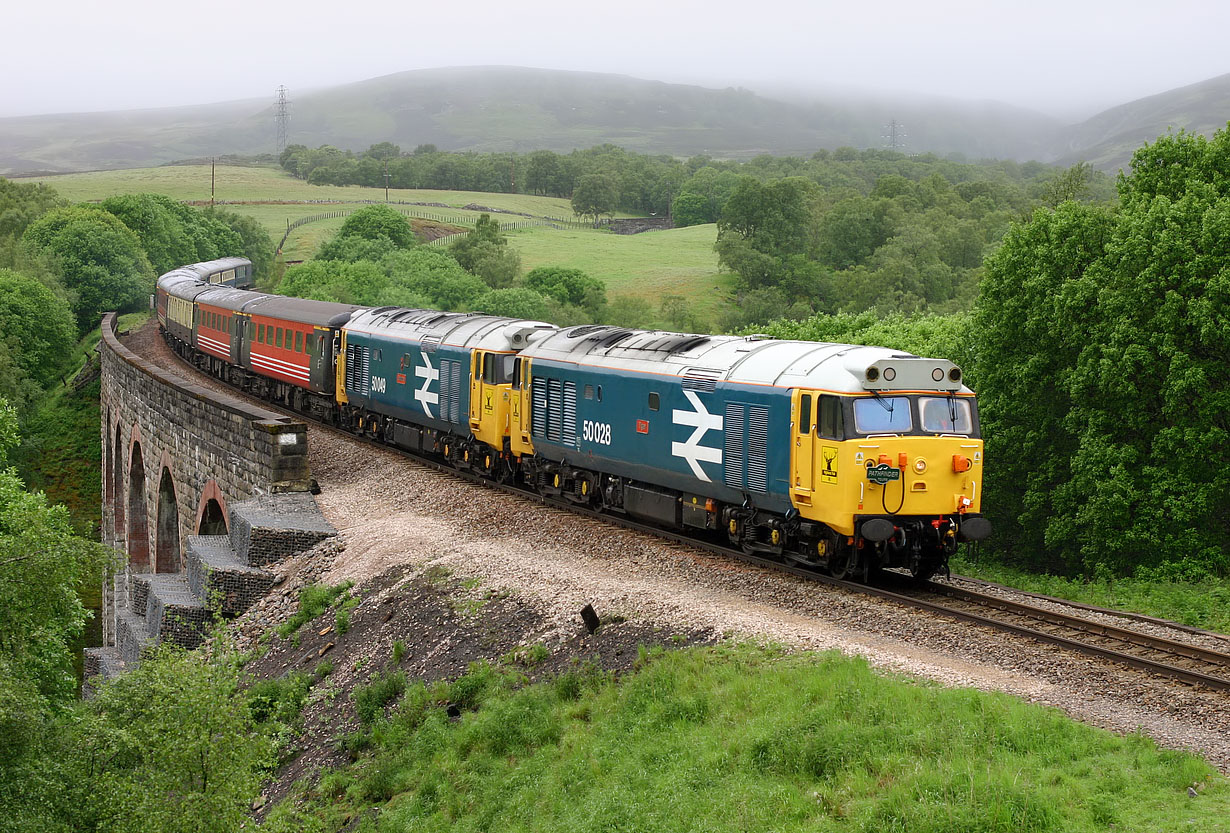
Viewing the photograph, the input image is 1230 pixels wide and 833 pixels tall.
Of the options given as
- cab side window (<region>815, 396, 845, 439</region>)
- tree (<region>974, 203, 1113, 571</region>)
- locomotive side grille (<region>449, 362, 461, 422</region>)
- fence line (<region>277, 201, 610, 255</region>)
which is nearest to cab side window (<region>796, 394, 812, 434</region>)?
cab side window (<region>815, 396, 845, 439</region>)

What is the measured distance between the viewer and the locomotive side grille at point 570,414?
934 inches

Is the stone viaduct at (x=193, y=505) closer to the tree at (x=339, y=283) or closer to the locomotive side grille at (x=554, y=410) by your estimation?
the locomotive side grille at (x=554, y=410)

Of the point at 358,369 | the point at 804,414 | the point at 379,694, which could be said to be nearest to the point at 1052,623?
the point at 804,414

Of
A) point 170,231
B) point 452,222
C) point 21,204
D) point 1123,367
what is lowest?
point 1123,367

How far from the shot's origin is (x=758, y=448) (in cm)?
1809

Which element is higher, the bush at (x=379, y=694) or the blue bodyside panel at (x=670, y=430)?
the blue bodyside panel at (x=670, y=430)

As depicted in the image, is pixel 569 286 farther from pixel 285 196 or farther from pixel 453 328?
pixel 285 196

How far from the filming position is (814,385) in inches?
675

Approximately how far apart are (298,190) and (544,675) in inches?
6792

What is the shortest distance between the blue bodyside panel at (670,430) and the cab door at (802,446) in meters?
0.17

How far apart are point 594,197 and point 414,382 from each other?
13431 centimetres

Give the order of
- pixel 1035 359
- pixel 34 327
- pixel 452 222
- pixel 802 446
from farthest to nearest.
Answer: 1. pixel 452 222
2. pixel 34 327
3. pixel 1035 359
4. pixel 802 446

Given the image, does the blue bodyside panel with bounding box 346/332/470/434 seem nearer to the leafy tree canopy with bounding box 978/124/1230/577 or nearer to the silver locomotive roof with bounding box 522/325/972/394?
the silver locomotive roof with bounding box 522/325/972/394

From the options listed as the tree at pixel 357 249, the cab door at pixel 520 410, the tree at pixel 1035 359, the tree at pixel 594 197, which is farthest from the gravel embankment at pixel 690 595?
the tree at pixel 594 197
